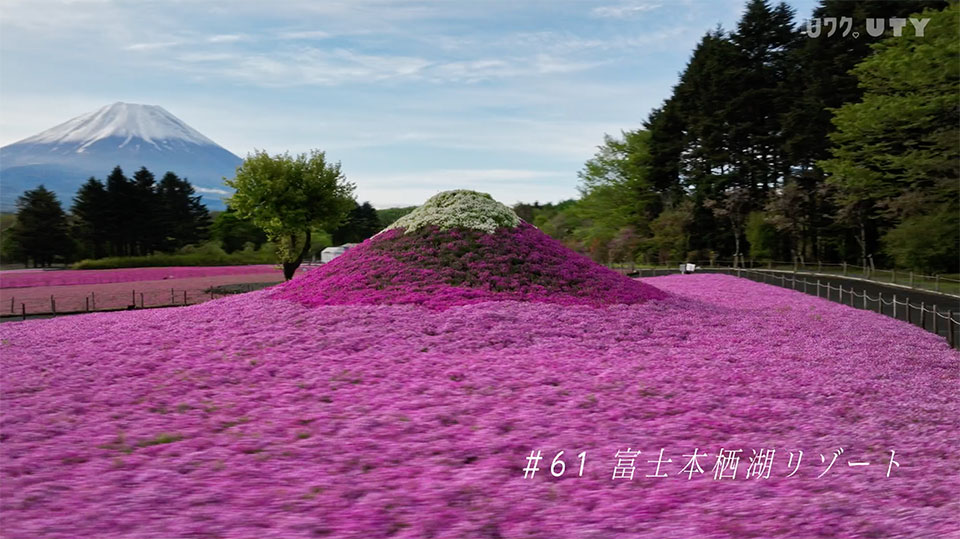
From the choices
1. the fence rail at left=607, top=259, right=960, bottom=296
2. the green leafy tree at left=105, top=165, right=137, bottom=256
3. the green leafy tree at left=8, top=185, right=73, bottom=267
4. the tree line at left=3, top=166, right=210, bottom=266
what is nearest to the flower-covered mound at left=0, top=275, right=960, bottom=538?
the fence rail at left=607, top=259, right=960, bottom=296

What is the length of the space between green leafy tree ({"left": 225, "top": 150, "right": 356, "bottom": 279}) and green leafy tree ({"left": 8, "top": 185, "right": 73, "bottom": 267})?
28766mm

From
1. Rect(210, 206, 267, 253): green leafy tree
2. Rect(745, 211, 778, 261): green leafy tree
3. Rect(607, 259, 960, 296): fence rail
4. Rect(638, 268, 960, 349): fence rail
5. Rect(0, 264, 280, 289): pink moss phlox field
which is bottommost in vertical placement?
Rect(638, 268, 960, 349): fence rail

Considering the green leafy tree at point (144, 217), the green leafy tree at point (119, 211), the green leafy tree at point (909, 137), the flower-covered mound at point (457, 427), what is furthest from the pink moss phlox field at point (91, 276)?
the green leafy tree at point (909, 137)

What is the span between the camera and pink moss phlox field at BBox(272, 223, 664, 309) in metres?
16.5

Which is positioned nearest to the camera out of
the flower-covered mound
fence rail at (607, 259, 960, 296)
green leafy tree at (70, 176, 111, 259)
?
the flower-covered mound

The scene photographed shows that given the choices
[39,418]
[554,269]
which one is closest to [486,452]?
[39,418]

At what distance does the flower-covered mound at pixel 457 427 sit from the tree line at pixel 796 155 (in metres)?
29.7

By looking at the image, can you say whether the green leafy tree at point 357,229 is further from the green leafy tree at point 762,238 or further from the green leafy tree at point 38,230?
the green leafy tree at point 762,238

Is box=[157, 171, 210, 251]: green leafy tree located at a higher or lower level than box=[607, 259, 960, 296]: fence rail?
higher

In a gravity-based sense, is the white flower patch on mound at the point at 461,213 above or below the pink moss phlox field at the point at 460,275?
above

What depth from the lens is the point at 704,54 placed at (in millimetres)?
69875

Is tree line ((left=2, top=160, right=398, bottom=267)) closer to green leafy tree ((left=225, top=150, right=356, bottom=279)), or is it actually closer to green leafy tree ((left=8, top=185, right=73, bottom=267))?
green leafy tree ((left=8, top=185, right=73, bottom=267))

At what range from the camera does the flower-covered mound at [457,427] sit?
213 inches

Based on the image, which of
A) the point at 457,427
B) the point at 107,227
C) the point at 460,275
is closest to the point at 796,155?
the point at 460,275
